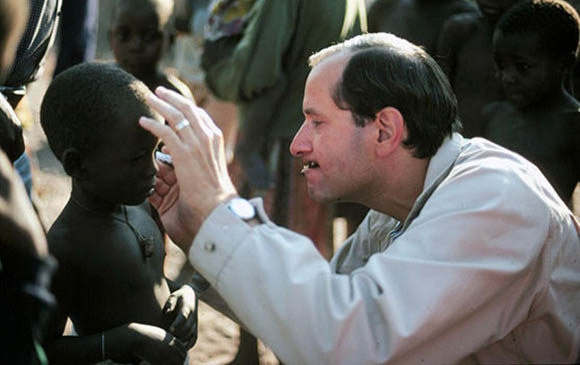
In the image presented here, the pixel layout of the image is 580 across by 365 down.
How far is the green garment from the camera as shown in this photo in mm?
4305

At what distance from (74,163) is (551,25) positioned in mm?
2527

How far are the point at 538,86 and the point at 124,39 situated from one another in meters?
2.30

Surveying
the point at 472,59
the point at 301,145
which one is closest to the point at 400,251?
the point at 301,145

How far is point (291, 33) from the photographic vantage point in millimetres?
4328

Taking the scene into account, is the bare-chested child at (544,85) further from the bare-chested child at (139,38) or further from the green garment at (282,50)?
the bare-chested child at (139,38)

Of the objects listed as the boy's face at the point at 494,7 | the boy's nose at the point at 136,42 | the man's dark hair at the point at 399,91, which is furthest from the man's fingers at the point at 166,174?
the boy's face at the point at 494,7

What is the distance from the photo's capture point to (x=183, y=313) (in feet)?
8.29

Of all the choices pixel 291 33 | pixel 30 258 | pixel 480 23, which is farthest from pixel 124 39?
pixel 30 258

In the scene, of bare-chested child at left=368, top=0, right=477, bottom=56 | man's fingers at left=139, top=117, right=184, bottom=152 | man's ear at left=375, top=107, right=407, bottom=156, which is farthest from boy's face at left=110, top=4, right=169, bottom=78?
man's fingers at left=139, top=117, right=184, bottom=152

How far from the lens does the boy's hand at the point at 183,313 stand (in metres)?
2.51

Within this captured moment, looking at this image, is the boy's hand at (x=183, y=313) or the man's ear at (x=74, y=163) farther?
the boy's hand at (x=183, y=313)

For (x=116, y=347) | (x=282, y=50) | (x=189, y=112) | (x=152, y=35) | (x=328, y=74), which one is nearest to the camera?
(x=189, y=112)

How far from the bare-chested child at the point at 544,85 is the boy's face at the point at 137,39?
193 cm

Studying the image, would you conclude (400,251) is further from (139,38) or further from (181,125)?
(139,38)
